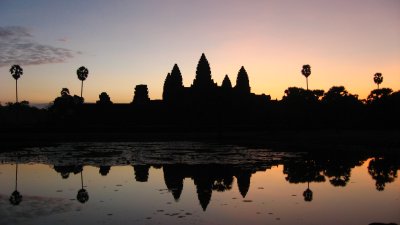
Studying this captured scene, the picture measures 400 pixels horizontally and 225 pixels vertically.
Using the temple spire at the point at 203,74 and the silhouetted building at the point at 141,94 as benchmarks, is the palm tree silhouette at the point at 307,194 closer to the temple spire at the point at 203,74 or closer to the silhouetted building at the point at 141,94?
the temple spire at the point at 203,74

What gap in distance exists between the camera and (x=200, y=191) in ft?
48.2

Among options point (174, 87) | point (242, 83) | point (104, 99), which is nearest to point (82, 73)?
point (104, 99)

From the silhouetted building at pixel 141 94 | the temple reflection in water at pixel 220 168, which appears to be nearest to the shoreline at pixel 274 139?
the temple reflection in water at pixel 220 168

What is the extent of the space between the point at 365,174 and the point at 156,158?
39.9ft

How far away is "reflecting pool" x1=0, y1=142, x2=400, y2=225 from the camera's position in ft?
35.7

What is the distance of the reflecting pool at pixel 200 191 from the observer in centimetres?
1088

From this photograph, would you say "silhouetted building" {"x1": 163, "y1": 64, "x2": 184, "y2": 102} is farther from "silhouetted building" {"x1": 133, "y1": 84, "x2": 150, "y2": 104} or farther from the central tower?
"silhouetted building" {"x1": 133, "y1": 84, "x2": 150, "y2": 104}

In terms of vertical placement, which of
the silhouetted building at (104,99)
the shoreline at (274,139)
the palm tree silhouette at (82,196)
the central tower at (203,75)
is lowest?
the palm tree silhouette at (82,196)

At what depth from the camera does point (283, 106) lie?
86625 millimetres

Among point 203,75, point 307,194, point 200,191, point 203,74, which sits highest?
point 203,74

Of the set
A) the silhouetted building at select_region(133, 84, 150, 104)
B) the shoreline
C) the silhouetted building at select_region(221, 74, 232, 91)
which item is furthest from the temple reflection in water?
the silhouetted building at select_region(133, 84, 150, 104)

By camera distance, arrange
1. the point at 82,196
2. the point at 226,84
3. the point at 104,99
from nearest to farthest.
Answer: the point at 82,196 → the point at 226,84 → the point at 104,99

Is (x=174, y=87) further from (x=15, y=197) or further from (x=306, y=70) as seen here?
(x=15, y=197)

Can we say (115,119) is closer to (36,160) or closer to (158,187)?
(36,160)
